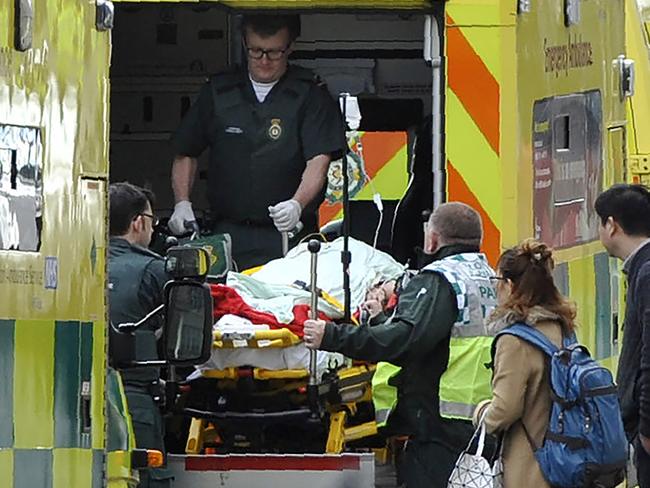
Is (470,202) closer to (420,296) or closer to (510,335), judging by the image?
(420,296)

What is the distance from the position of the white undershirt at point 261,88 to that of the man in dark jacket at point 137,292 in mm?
1401

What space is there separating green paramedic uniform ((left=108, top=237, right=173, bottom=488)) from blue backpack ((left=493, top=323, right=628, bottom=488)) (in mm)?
1260

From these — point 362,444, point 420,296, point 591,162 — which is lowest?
point 362,444

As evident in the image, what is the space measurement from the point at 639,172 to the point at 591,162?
2913mm

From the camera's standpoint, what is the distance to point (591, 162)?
8422 mm

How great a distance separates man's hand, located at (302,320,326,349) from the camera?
6664 millimetres

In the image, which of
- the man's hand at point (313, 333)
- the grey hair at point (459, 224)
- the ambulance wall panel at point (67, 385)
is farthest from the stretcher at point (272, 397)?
the ambulance wall panel at point (67, 385)

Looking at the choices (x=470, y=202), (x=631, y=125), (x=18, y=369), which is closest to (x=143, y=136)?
(x=470, y=202)

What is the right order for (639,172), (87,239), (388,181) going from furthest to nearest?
(388,181)
(639,172)
(87,239)

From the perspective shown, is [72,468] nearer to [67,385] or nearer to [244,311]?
[67,385]

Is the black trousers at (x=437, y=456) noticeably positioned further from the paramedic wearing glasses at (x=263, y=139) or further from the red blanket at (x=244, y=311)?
the paramedic wearing glasses at (x=263, y=139)

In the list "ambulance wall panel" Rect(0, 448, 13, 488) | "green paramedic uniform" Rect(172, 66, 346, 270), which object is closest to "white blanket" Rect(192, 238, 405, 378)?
"green paramedic uniform" Rect(172, 66, 346, 270)

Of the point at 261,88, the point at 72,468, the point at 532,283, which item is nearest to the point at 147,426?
the point at 532,283

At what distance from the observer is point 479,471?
625cm
